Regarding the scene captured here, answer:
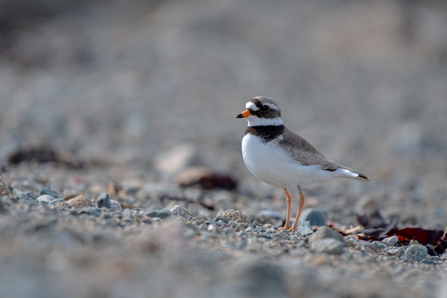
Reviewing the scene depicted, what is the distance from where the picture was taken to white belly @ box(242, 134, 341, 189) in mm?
5285

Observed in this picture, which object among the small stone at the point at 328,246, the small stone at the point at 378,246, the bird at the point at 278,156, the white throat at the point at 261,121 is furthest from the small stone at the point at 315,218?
the small stone at the point at 328,246

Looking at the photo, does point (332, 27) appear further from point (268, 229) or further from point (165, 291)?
point (165, 291)

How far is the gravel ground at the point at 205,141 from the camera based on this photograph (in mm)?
3121

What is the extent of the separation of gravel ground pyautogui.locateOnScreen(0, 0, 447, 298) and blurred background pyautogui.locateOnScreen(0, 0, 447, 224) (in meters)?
0.08

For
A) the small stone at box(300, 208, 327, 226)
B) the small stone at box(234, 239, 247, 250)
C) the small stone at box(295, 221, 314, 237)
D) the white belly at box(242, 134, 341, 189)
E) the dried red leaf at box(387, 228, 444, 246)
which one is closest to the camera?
the small stone at box(234, 239, 247, 250)

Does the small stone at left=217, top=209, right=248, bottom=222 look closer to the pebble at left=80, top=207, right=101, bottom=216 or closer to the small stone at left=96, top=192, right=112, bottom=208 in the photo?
the small stone at left=96, top=192, right=112, bottom=208

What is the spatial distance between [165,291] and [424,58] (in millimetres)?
19485

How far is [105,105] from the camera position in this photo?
542 inches

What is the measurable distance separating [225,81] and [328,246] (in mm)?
12574

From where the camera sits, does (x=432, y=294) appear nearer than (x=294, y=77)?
Yes

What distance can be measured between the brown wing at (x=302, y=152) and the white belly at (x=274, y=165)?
0.06m

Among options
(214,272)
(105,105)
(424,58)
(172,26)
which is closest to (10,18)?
(172,26)

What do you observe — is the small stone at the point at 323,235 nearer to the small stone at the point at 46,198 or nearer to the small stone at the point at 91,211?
the small stone at the point at 91,211

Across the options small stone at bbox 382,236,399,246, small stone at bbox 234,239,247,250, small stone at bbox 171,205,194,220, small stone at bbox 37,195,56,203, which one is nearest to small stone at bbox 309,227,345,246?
small stone at bbox 234,239,247,250
